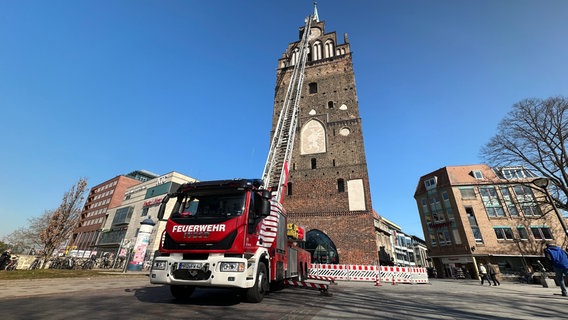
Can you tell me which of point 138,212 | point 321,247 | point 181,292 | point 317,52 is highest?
point 317,52

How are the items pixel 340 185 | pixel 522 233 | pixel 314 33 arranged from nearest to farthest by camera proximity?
pixel 340 185
pixel 522 233
pixel 314 33

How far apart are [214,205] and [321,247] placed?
51.6ft

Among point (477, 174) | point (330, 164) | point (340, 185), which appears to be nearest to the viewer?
point (340, 185)

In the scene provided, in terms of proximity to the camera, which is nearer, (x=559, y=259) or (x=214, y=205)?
(x=214, y=205)

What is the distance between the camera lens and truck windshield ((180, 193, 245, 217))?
5.61 meters

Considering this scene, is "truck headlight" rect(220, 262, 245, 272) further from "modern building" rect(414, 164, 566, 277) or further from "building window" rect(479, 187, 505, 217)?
"building window" rect(479, 187, 505, 217)

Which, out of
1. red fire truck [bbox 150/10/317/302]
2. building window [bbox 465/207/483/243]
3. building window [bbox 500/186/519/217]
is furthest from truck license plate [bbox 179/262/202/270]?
building window [bbox 500/186/519/217]

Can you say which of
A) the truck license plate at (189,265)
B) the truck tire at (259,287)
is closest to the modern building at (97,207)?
the truck license plate at (189,265)

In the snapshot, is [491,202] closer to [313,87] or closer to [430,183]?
[430,183]

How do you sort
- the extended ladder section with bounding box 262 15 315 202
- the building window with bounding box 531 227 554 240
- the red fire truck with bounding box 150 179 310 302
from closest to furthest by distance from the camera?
the red fire truck with bounding box 150 179 310 302 → the extended ladder section with bounding box 262 15 315 202 → the building window with bounding box 531 227 554 240

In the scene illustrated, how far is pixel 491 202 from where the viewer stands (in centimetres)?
2958

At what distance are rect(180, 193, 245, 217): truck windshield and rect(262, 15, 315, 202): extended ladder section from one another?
5.40 meters

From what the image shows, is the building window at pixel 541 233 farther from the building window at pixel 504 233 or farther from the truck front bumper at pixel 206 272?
the truck front bumper at pixel 206 272

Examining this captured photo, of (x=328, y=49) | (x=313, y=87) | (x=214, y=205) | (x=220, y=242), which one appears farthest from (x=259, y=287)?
(x=328, y=49)
